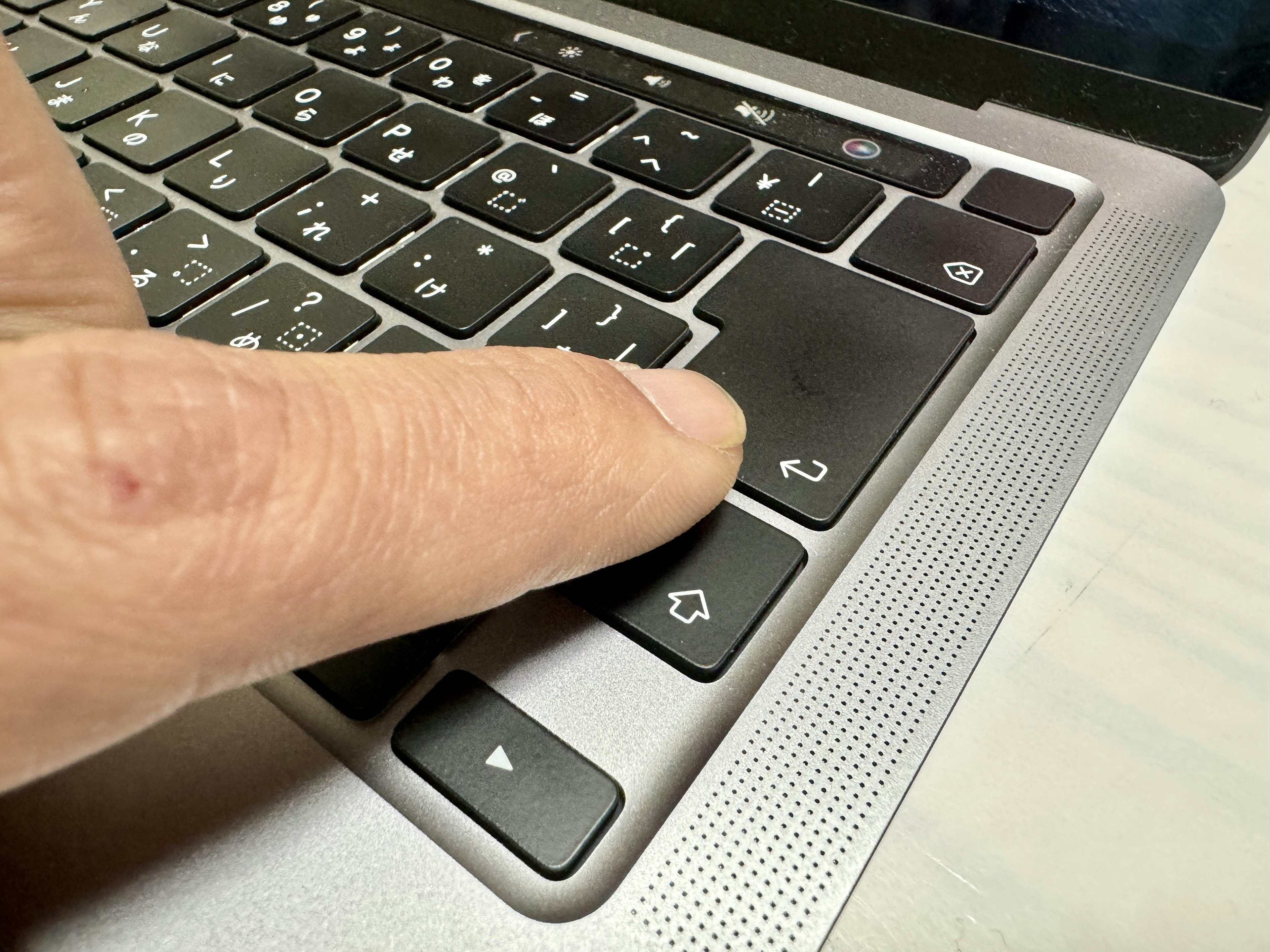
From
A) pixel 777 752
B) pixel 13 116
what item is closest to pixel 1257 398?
pixel 777 752

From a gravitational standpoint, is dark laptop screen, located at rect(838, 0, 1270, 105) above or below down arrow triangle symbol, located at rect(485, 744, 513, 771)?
above

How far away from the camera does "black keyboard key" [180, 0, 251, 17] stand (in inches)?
23.2

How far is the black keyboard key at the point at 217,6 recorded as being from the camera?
1.94 ft

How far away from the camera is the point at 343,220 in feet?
1.44

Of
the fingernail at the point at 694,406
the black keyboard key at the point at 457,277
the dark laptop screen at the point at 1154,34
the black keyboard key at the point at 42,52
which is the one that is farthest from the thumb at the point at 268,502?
the black keyboard key at the point at 42,52

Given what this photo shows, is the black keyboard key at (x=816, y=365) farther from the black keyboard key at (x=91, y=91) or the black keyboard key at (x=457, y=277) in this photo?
the black keyboard key at (x=91, y=91)

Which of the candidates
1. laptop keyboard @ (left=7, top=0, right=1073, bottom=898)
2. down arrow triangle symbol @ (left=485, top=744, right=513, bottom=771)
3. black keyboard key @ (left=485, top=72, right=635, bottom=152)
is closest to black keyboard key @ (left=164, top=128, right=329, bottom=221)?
laptop keyboard @ (left=7, top=0, right=1073, bottom=898)

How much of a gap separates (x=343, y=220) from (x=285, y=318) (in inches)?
2.9

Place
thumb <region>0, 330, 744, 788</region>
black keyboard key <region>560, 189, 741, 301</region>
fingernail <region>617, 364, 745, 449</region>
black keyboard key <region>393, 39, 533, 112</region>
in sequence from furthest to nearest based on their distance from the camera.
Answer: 1. black keyboard key <region>393, 39, 533, 112</region>
2. black keyboard key <region>560, 189, 741, 301</region>
3. fingernail <region>617, 364, 745, 449</region>
4. thumb <region>0, 330, 744, 788</region>

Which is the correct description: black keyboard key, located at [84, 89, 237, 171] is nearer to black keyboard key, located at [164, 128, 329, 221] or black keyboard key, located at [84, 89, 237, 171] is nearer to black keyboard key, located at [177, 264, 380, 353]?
black keyboard key, located at [164, 128, 329, 221]

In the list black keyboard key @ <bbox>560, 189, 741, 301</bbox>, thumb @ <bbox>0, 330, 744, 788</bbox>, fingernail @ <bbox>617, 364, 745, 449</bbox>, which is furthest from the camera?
black keyboard key @ <bbox>560, 189, 741, 301</bbox>

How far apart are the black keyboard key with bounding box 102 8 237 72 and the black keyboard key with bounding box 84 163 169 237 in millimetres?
113

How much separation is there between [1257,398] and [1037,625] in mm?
209

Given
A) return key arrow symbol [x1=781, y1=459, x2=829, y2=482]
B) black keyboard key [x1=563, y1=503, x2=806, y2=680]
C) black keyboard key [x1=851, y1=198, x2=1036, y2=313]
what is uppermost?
black keyboard key [x1=851, y1=198, x2=1036, y2=313]
